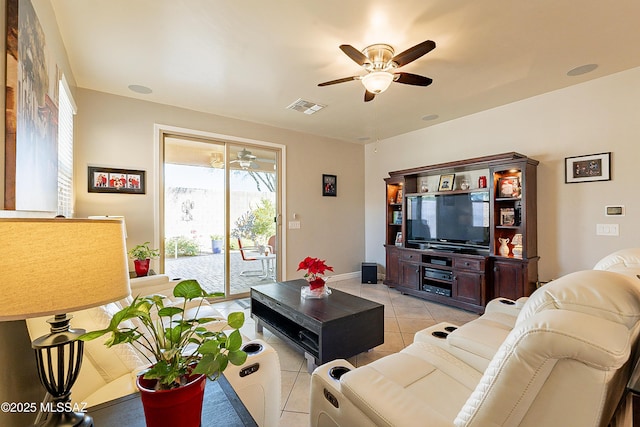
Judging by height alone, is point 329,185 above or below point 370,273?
above

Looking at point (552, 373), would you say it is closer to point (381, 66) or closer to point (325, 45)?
point (381, 66)

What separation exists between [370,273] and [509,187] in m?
2.58

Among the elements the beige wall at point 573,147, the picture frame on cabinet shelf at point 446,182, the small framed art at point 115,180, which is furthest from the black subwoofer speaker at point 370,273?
the small framed art at point 115,180

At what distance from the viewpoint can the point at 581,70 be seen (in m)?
2.86

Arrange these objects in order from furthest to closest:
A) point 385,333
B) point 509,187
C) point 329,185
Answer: point 329,185 → point 509,187 → point 385,333

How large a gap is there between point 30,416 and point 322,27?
2.76m

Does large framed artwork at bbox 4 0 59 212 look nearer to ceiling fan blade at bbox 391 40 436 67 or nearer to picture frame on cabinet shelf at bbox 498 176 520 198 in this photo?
ceiling fan blade at bbox 391 40 436 67

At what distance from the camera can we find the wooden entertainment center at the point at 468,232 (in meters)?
3.37

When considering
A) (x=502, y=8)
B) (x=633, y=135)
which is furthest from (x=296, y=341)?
(x=633, y=135)

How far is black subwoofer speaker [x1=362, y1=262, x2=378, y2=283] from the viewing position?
5.11m

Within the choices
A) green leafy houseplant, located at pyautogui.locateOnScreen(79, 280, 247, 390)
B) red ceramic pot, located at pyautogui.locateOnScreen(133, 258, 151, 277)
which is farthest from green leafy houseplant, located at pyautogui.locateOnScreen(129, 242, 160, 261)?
green leafy houseplant, located at pyautogui.locateOnScreen(79, 280, 247, 390)

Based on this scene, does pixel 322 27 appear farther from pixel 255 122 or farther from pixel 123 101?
pixel 123 101

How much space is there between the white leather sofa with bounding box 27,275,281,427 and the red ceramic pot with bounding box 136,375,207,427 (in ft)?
0.98

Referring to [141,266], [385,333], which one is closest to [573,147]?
[385,333]
